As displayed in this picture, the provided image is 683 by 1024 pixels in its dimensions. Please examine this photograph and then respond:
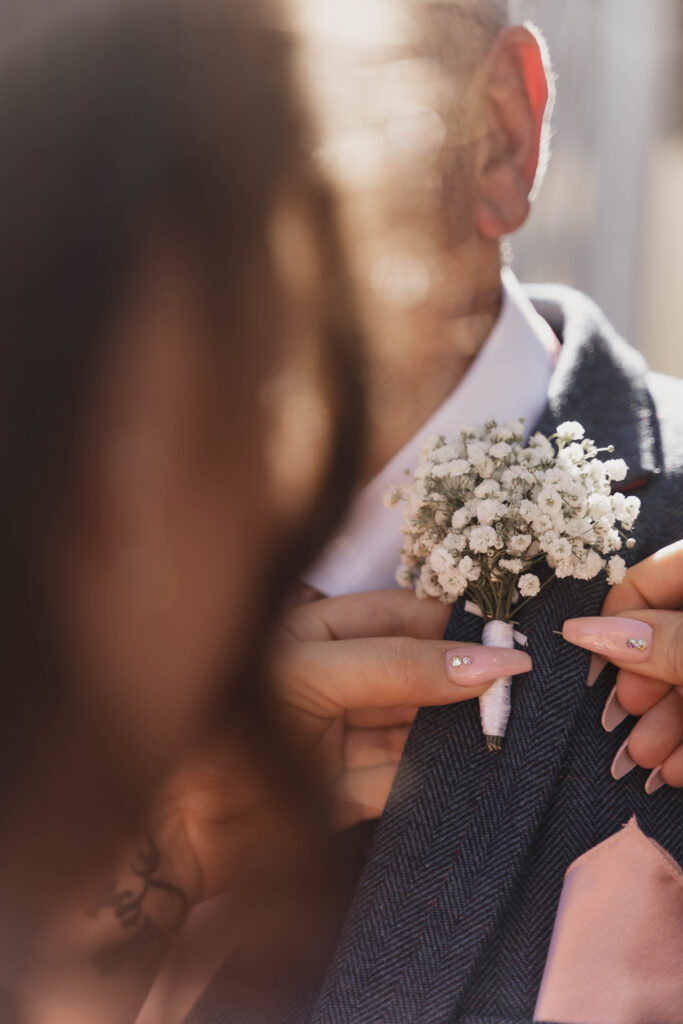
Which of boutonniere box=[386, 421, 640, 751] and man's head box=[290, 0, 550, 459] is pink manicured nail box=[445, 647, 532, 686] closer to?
boutonniere box=[386, 421, 640, 751]

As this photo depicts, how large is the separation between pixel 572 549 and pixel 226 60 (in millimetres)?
959

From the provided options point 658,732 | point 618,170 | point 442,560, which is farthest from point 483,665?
point 618,170

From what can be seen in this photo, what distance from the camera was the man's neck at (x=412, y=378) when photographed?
1684mm

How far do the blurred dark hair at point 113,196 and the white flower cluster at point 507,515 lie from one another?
414 millimetres

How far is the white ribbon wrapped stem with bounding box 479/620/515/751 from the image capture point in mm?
1282

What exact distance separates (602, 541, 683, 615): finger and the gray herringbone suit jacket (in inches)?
1.5

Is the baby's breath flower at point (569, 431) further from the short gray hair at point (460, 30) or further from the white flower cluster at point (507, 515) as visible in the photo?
the short gray hair at point (460, 30)

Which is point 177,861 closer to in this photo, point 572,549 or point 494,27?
point 572,549

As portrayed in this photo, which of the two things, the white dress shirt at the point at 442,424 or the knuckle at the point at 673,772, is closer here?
the knuckle at the point at 673,772

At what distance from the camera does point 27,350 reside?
1.47 meters

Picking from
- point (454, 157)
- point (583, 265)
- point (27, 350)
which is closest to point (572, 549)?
point (454, 157)

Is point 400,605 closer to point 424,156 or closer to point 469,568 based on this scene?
point 469,568

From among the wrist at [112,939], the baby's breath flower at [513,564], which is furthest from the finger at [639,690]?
the wrist at [112,939]

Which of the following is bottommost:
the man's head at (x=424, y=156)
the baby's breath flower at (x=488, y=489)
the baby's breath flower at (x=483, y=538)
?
the baby's breath flower at (x=483, y=538)
